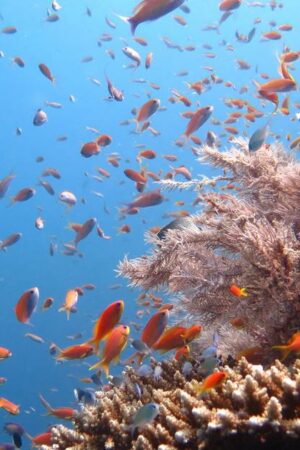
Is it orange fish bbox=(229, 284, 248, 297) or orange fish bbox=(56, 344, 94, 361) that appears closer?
orange fish bbox=(229, 284, 248, 297)

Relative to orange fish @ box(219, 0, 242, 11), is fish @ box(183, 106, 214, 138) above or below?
→ below

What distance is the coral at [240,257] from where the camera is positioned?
350cm

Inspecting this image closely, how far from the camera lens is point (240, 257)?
395 centimetres

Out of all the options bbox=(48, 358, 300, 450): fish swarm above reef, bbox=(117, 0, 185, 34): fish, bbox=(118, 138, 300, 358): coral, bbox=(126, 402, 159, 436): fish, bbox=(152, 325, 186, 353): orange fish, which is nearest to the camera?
bbox=(48, 358, 300, 450): fish swarm above reef

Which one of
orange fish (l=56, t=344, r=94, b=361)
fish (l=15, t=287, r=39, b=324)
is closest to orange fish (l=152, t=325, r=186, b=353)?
orange fish (l=56, t=344, r=94, b=361)

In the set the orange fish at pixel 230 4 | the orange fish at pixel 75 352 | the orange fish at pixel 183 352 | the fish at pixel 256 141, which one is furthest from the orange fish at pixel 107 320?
the orange fish at pixel 230 4

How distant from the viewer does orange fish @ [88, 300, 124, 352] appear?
11.6 ft

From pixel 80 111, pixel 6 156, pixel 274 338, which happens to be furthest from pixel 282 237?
pixel 80 111

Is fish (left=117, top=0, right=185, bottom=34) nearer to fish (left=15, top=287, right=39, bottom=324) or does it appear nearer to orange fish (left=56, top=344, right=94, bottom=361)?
fish (left=15, top=287, right=39, bottom=324)

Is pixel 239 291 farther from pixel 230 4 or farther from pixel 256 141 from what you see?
pixel 230 4

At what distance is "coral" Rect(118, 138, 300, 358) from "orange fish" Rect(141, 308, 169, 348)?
0.50 meters

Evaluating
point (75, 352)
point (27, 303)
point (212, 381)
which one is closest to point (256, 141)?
point (212, 381)

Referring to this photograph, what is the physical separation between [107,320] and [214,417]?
1.20 metres

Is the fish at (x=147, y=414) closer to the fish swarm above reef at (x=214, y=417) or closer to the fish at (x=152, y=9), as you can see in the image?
the fish swarm above reef at (x=214, y=417)
